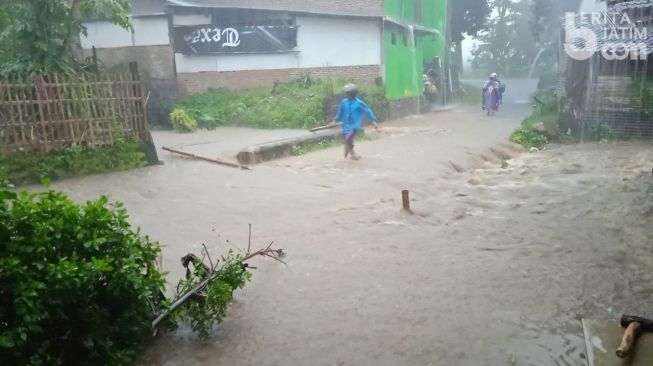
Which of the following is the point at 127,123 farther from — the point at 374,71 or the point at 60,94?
the point at 374,71

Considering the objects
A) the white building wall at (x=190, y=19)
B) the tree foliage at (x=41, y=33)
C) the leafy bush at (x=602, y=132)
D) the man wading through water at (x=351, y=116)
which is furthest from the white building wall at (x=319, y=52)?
the leafy bush at (x=602, y=132)

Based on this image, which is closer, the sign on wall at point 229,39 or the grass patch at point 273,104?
the grass patch at point 273,104

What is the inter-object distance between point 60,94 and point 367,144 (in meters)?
7.52

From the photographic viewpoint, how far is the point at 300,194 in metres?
8.87

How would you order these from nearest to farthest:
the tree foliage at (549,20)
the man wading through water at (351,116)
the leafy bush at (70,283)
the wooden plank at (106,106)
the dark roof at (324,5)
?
the leafy bush at (70,283), the wooden plank at (106,106), the man wading through water at (351,116), the dark roof at (324,5), the tree foliage at (549,20)

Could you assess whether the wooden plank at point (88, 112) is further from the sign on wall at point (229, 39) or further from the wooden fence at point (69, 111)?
the sign on wall at point (229, 39)

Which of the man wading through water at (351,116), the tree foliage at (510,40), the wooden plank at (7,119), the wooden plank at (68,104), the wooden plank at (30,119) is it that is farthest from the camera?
the tree foliage at (510,40)

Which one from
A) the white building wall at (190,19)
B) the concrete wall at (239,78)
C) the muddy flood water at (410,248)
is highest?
the white building wall at (190,19)

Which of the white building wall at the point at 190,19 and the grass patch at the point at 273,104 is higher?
the white building wall at the point at 190,19

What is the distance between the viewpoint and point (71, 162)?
909 centimetres

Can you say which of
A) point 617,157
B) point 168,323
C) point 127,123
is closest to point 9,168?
point 127,123

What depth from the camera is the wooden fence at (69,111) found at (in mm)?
8578
